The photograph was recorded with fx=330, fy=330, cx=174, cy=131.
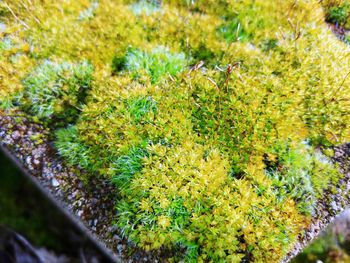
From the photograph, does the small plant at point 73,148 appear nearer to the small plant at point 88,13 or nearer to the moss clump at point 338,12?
the small plant at point 88,13

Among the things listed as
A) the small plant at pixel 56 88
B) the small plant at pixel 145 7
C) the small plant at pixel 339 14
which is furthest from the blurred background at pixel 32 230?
the small plant at pixel 339 14

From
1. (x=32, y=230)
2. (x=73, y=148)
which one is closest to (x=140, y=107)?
(x=73, y=148)

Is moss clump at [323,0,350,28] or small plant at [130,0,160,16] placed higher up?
moss clump at [323,0,350,28]

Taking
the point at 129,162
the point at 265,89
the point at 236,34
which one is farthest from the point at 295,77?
the point at 129,162

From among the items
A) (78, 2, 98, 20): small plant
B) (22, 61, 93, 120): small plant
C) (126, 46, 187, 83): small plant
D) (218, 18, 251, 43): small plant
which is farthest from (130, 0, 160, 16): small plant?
(22, 61, 93, 120): small plant

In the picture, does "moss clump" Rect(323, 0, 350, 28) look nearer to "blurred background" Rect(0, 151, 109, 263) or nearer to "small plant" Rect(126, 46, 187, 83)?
"small plant" Rect(126, 46, 187, 83)

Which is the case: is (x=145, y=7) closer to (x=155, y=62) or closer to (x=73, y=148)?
(x=155, y=62)
